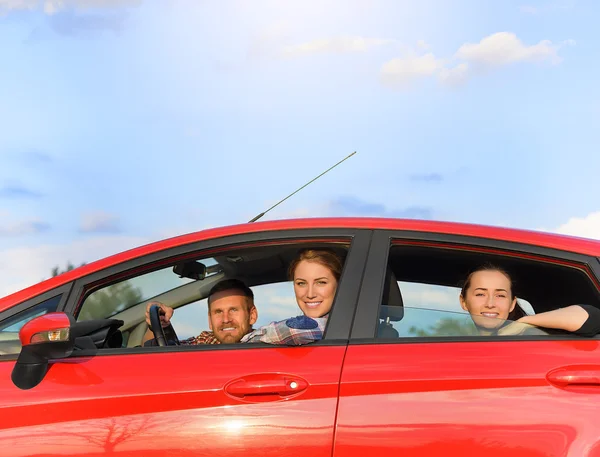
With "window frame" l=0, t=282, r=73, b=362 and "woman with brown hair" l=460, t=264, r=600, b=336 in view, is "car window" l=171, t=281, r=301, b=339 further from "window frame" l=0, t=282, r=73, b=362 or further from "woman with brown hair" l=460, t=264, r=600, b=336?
"woman with brown hair" l=460, t=264, r=600, b=336

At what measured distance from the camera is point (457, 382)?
2744 mm

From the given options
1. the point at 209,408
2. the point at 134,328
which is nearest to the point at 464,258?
the point at 209,408

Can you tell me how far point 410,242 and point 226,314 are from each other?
95cm

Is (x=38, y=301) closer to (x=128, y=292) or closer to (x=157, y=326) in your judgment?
(x=128, y=292)

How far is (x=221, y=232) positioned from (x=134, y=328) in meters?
0.87

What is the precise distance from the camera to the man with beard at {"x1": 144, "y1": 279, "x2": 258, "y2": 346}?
3.47 metres

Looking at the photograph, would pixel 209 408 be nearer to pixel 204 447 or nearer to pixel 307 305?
pixel 204 447

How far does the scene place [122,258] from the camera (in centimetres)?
314

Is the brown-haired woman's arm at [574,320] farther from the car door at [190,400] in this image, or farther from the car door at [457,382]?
the car door at [190,400]

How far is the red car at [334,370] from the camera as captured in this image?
266 cm

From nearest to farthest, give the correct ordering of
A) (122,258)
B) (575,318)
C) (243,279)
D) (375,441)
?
(375,441) < (575,318) < (122,258) < (243,279)

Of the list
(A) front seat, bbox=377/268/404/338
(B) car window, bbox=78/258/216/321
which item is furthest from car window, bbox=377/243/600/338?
(B) car window, bbox=78/258/216/321

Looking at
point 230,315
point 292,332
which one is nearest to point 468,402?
point 292,332

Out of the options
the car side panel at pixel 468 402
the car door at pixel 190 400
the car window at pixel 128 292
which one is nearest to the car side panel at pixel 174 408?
the car door at pixel 190 400
